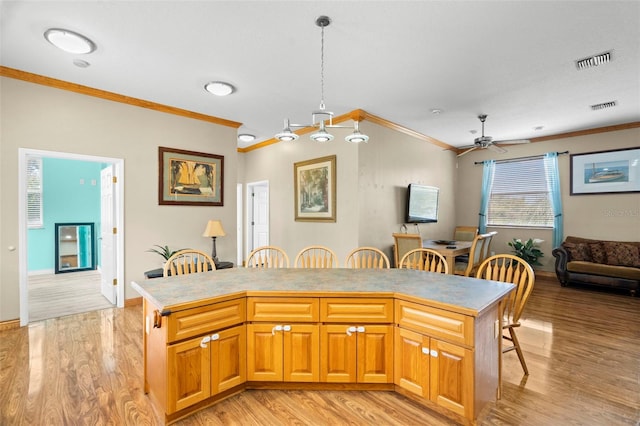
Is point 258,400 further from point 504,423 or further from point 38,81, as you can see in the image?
point 38,81

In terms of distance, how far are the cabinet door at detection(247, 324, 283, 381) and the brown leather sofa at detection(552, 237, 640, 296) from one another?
5524 millimetres

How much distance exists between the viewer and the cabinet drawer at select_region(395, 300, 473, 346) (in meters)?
1.75

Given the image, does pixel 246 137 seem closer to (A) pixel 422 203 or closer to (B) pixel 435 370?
(A) pixel 422 203

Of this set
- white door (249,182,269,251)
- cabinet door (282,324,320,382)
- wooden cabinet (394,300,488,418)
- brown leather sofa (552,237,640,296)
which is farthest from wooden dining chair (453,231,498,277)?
white door (249,182,269,251)

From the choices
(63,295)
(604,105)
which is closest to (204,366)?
(63,295)

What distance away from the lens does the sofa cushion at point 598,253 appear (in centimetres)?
521

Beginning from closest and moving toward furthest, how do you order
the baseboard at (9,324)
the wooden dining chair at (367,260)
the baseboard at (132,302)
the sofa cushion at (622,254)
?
the wooden dining chair at (367,260) → the baseboard at (9,324) → the baseboard at (132,302) → the sofa cushion at (622,254)

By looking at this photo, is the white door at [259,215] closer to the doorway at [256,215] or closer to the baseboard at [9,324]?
the doorway at [256,215]

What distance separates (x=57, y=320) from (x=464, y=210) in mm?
7572

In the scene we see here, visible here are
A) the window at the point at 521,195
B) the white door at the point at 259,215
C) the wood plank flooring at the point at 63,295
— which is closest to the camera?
the wood plank flooring at the point at 63,295

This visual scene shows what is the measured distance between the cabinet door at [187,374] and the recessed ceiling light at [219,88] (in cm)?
289

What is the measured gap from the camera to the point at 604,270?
4.88 metres

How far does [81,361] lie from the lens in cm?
267

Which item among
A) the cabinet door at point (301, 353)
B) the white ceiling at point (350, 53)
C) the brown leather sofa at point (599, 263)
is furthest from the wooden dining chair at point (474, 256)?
the cabinet door at point (301, 353)
